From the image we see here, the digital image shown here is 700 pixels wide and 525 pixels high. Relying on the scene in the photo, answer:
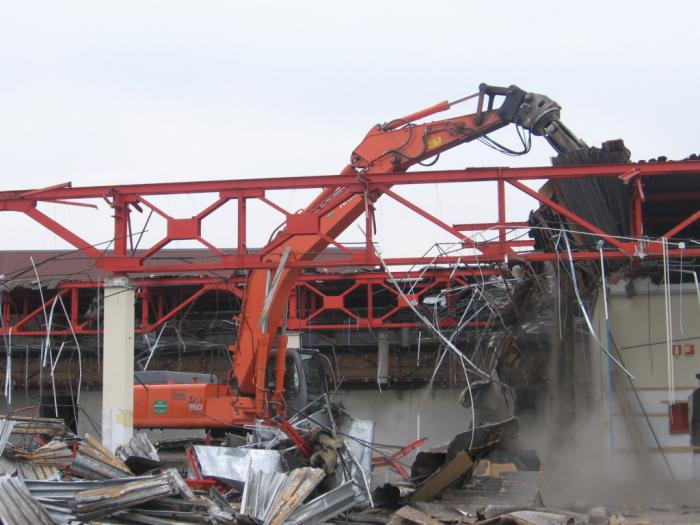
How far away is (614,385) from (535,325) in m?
3.86

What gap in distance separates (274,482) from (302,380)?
6.41m

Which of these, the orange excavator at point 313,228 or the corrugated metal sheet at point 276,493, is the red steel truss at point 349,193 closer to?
the orange excavator at point 313,228

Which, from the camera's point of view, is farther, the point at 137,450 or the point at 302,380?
the point at 302,380

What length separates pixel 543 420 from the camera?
750 inches

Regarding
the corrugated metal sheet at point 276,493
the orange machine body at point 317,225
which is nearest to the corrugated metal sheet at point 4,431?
the corrugated metal sheet at point 276,493

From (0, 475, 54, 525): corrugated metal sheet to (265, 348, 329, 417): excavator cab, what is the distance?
674cm

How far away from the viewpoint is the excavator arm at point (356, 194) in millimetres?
16031

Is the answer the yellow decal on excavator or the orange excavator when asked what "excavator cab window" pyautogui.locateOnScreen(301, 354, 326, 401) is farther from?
the yellow decal on excavator

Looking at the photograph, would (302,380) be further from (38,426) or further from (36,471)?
(36,471)

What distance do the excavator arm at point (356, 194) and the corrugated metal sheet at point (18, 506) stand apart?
18.0 ft

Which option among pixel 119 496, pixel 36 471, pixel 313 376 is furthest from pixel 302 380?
pixel 119 496

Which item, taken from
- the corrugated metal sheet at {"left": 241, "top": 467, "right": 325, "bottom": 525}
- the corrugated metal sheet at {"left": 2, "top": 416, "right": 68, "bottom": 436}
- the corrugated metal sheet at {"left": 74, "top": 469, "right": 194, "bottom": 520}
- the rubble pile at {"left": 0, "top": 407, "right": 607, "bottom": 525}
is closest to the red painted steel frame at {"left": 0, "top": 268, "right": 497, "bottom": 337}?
the corrugated metal sheet at {"left": 2, "top": 416, "right": 68, "bottom": 436}

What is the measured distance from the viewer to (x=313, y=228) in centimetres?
1580

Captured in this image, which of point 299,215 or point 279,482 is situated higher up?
point 299,215
